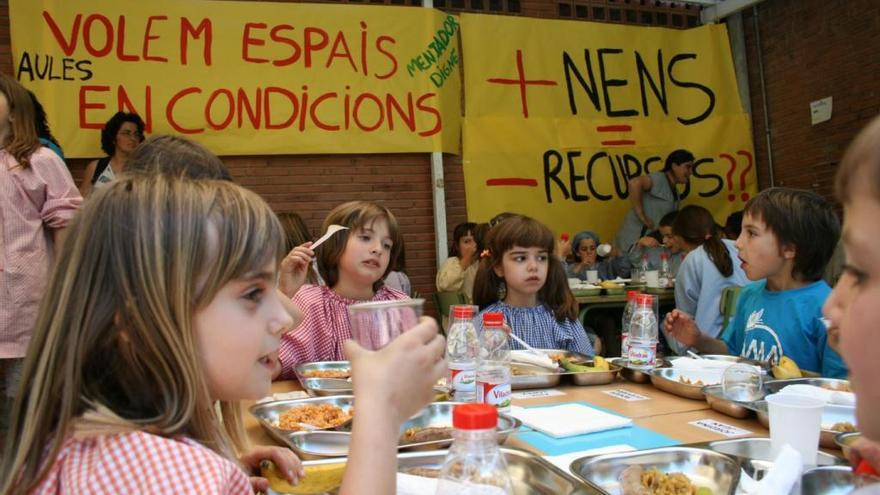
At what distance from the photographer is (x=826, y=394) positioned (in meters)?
1.82

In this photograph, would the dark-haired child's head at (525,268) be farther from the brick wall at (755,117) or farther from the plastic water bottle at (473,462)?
the brick wall at (755,117)

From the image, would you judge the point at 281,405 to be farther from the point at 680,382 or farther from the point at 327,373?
the point at 680,382

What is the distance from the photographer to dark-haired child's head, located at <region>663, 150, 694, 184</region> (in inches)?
265

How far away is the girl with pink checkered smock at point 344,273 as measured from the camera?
2881 mm

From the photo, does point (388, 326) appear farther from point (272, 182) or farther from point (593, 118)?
point (593, 118)

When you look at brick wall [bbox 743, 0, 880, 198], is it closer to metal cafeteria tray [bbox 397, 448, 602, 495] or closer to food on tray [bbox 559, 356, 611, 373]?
food on tray [bbox 559, 356, 611, 373]

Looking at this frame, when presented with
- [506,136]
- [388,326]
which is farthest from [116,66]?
[388,326]

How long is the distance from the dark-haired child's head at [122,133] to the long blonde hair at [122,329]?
178 inches

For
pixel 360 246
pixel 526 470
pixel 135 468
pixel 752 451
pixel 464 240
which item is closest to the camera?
pixel 135 468

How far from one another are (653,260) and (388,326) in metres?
5.38

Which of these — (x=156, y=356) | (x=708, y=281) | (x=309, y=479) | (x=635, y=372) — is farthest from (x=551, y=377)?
(x=708, y=281)

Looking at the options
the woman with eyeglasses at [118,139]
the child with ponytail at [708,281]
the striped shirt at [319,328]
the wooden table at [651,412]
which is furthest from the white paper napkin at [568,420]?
the woman with eyeglasses at [118,139]

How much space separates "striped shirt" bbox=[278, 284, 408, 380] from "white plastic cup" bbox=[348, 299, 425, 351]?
164cm

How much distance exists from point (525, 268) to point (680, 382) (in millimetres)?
1213
